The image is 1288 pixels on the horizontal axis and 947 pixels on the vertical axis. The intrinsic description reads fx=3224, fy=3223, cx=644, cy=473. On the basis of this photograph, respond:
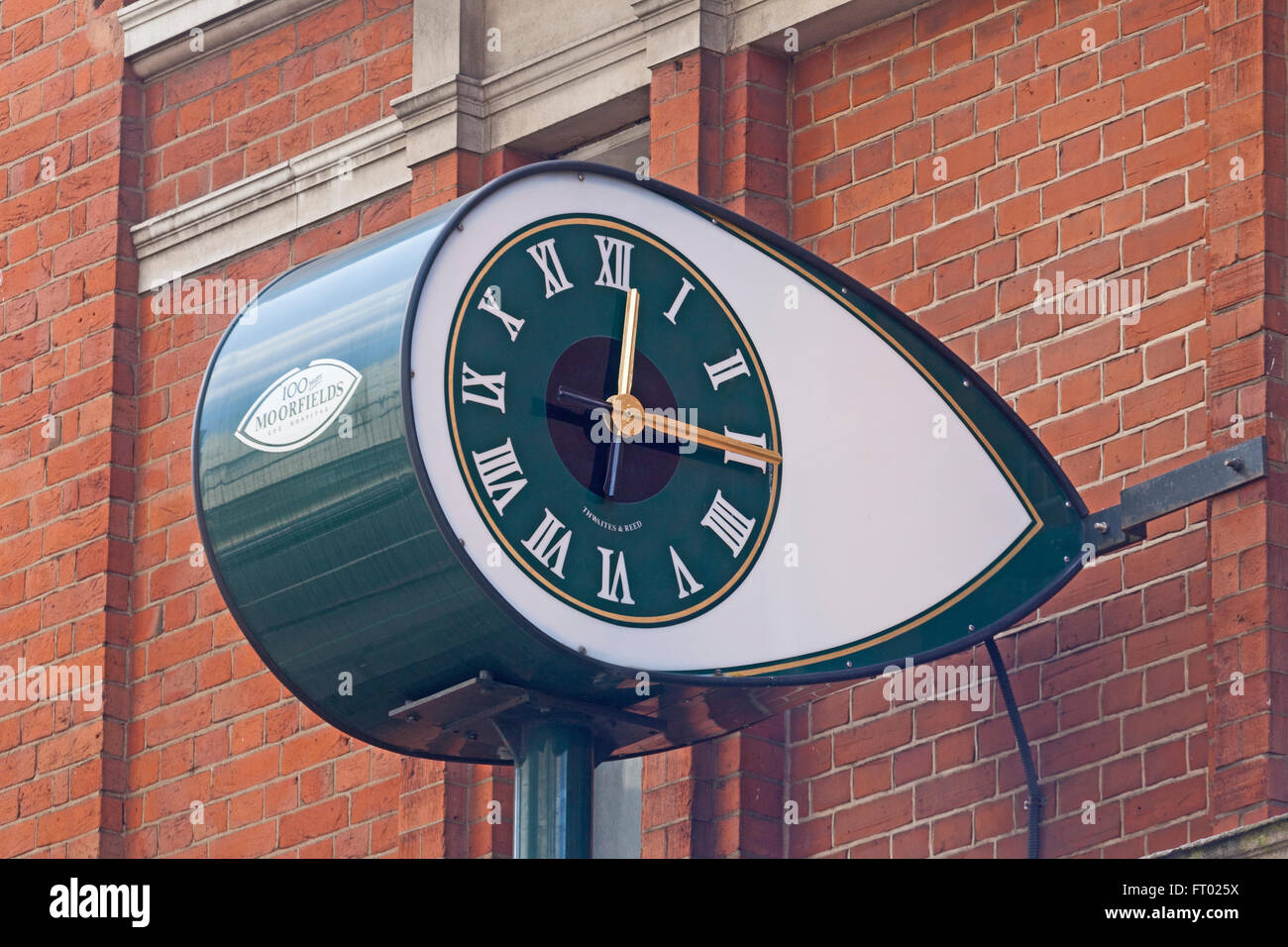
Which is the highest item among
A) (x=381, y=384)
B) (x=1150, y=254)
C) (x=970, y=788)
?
(x=1150, y=254)

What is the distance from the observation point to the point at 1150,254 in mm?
12992

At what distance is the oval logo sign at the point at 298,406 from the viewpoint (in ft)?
35.7

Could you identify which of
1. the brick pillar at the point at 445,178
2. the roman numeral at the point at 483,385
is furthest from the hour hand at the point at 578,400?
the brick pillar at the point at 445,178

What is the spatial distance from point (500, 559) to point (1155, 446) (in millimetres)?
3379

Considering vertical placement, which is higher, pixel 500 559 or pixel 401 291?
pixel 401 291

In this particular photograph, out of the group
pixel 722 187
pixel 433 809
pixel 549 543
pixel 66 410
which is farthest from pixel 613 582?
pixel 66 410

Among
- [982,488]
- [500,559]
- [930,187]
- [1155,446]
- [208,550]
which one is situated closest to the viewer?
[500,559]

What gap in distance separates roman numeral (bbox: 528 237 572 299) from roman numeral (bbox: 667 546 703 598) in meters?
0.98

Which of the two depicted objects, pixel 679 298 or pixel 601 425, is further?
pixel 679 298

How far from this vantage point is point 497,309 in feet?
36.1

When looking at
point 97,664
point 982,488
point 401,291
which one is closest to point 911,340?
point 982,488

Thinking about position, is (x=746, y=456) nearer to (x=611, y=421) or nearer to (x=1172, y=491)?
(x=611, y=421)

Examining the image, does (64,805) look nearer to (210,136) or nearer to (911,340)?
(210,136)

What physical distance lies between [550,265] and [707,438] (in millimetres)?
816
